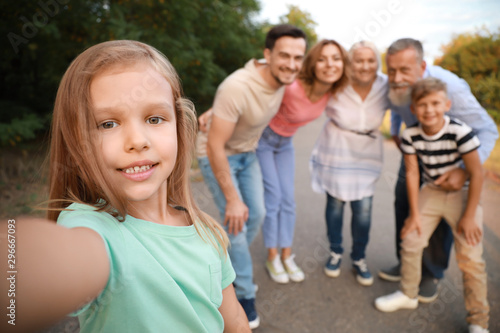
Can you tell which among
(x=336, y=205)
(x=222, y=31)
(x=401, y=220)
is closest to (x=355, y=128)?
(x=336, y=205)

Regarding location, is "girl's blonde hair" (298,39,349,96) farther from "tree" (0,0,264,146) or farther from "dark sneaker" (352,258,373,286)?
"tree" (0,0,264,146)

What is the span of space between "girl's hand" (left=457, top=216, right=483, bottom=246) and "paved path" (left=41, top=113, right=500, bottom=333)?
665mm

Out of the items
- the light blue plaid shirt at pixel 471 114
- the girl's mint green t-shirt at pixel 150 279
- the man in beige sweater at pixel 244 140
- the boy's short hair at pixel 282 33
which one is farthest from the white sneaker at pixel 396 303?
the boy's short hair at pixel 282 33

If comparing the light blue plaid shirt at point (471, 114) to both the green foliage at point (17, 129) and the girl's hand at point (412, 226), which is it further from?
the green foliage at point (17, 129)

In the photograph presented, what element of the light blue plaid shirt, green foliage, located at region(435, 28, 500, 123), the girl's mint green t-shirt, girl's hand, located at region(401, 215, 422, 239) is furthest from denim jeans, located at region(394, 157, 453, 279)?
green foliage, located at region(435, 28, 500, 123)

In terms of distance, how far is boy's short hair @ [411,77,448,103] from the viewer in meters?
2.29

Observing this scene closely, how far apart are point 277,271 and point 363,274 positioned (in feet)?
2.43

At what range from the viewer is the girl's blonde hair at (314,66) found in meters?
2.72

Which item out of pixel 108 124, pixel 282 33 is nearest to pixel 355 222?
pixel 282 33

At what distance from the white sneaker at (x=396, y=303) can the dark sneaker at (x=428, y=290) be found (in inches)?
5.2

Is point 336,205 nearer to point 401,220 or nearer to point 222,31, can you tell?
point 401,220

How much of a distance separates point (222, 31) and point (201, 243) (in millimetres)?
7921

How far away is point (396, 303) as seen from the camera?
2637 millimetres

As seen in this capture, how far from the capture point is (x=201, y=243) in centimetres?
115
